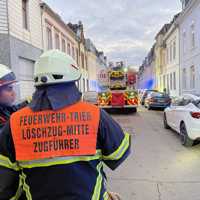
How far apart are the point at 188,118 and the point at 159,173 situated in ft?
8.93

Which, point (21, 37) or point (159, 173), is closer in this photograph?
point (159, 173)

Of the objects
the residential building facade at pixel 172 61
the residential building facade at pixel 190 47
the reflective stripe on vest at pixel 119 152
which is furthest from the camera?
the residential building facade at pixel 172 61

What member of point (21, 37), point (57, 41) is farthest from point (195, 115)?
point (57, 41)

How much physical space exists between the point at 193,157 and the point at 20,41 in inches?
409

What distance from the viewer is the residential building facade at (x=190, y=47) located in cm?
1978

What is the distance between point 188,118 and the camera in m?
7.49

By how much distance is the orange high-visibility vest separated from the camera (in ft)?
5.08

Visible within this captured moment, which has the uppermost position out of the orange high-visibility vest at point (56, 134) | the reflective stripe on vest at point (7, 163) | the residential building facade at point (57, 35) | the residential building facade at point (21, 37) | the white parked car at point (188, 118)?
the residential building facade at point (57, 35)

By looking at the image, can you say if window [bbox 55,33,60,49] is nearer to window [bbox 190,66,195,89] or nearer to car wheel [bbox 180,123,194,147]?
window [bbox 190,66,195,89]

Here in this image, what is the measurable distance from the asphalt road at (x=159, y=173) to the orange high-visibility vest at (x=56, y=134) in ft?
9.81

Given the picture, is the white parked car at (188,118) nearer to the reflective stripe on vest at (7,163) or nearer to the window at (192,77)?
the reflective stripe on vest at (7,163)

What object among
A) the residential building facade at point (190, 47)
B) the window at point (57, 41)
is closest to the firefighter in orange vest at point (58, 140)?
the residential building facade at point (190, 47)

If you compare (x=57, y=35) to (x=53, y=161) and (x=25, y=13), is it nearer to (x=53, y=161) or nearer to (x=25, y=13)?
(x=25, y=13)

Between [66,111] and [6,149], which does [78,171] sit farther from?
[6,149]
